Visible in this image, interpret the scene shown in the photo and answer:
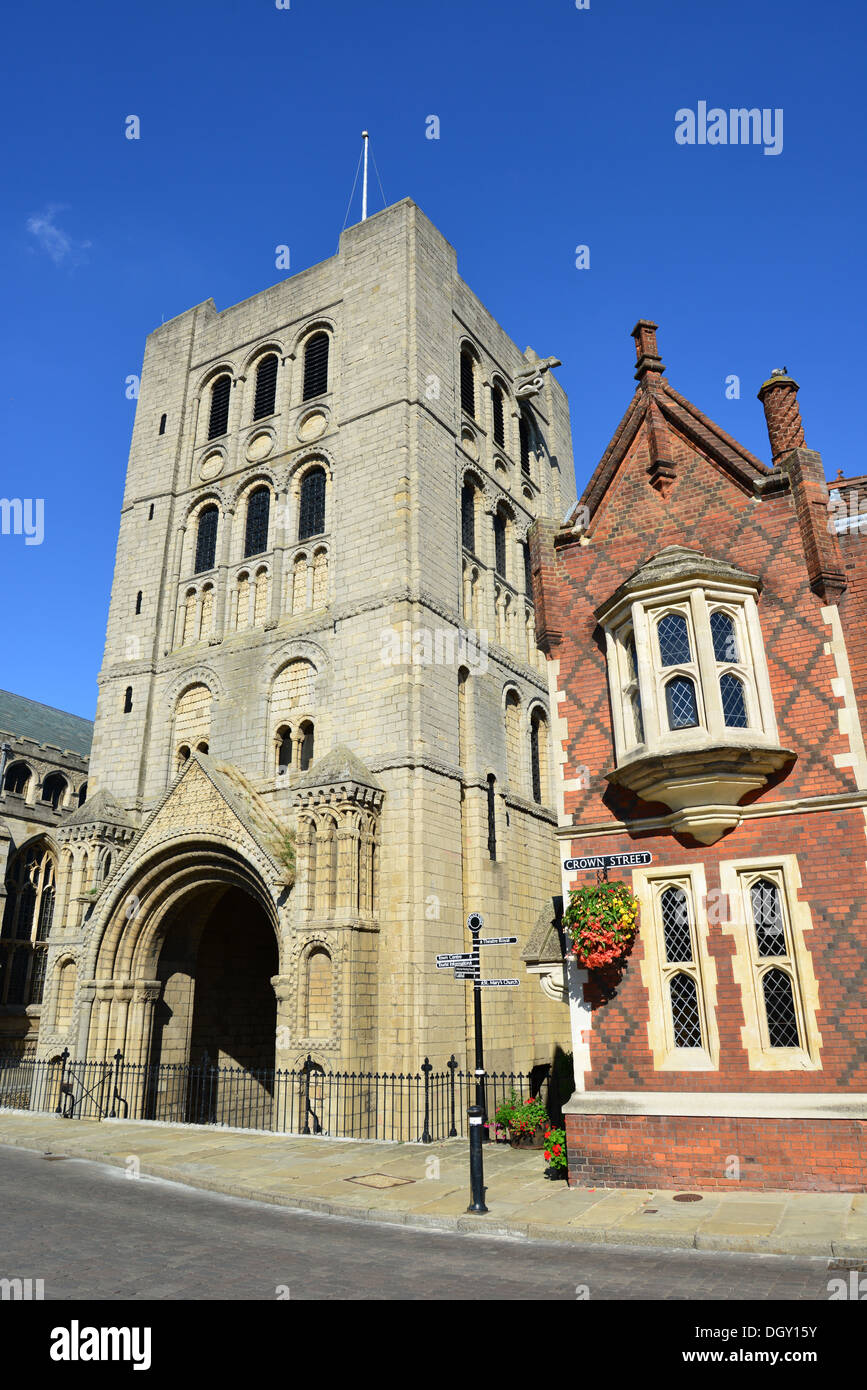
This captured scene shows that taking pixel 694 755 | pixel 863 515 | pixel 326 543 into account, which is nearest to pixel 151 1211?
pixel 694 755

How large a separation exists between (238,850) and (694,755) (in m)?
13.0

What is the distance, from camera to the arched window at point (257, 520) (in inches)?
1095

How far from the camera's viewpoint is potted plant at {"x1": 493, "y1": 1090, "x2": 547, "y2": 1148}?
16.1 metres

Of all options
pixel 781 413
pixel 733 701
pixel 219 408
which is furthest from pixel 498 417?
pixel 733 701

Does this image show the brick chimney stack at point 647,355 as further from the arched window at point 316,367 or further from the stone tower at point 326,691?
the arched window at point 316,367

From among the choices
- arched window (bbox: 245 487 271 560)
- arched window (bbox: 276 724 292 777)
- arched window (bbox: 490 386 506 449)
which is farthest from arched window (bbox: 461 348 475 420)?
arched window (bbox: 276 724 292 777)

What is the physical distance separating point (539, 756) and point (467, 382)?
12891 millimetres

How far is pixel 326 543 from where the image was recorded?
25.7 meters

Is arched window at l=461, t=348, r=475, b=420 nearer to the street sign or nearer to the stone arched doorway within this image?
the stone arched doorway

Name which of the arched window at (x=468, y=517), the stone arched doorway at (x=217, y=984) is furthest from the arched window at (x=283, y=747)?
the arched window at (x=468, y=517)

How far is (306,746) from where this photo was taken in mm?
24047

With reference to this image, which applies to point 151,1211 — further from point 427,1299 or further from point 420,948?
point 420,948

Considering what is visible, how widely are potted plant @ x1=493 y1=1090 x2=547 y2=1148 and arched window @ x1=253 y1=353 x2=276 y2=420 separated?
22.5 metres

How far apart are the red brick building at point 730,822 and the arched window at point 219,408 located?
20758 millimetres
